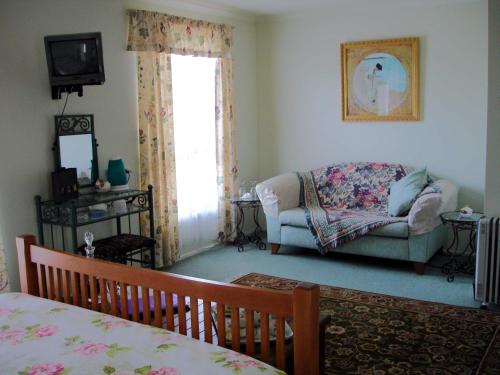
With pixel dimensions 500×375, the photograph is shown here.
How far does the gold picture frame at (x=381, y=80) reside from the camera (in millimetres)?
5586

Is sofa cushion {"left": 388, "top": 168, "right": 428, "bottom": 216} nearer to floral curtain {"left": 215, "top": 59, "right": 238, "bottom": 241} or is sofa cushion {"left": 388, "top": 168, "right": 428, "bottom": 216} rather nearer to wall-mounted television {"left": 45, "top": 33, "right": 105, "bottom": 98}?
floral curtain {"left": 215, "top": 59, "right": 238, "bottom": 241}

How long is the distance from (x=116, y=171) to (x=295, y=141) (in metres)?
2.45

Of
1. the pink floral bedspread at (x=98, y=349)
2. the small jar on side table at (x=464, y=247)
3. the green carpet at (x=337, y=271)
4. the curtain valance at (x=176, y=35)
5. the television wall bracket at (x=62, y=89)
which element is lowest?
the green carpet at (x=337, y=271)

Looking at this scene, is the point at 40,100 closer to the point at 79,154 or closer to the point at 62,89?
the point at 62,89

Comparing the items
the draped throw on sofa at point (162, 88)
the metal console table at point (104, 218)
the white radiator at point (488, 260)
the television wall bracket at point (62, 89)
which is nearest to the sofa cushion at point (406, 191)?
the white radiator at point (488, 260)

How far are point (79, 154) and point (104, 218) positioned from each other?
0.58 m

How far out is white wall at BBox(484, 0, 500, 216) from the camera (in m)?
3.83

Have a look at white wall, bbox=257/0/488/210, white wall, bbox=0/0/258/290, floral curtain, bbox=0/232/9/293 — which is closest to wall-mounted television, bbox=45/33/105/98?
white wall, bbox=0/0/258/290

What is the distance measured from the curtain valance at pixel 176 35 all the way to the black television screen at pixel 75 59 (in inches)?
31.6

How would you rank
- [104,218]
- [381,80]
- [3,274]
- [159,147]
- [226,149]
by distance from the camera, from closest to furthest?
[3,274] < [104,218] < [159,147] < [381,80] < [226,149]

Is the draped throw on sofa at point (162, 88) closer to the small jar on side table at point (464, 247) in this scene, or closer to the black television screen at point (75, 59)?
the black television screen at point (75, 59)

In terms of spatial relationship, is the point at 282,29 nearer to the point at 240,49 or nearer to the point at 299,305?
the point at 240,49

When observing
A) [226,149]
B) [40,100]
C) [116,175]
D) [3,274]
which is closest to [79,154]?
[116,175]

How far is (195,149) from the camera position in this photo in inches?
222
